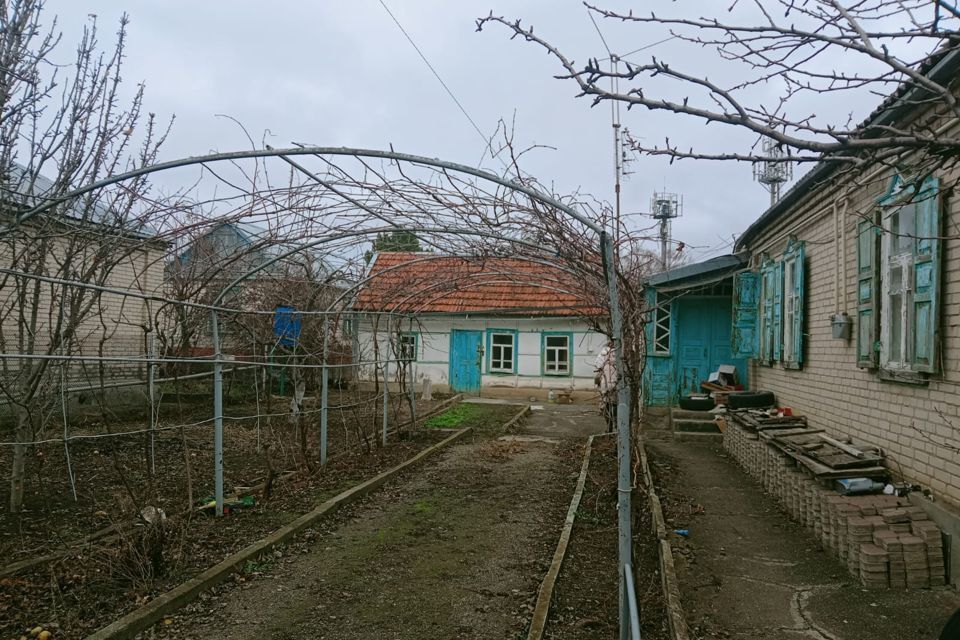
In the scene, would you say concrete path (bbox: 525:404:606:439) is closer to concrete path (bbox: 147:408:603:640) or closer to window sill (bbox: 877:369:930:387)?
concrete path (bbox: 147:408:603:640)

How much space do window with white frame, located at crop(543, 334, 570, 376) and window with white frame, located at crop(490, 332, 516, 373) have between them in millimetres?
1001

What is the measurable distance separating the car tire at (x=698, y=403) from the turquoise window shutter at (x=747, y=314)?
43.7 inches

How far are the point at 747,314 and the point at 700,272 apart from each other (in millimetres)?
1231

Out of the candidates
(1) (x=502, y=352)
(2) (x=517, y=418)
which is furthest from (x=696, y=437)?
(1) (x=502, y=352)

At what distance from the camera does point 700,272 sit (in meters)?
12.2

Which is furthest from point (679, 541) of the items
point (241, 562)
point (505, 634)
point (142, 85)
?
point (142, 85)

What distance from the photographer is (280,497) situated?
7.38m

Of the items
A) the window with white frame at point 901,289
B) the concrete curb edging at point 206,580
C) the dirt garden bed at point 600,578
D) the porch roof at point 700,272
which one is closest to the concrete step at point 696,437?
the porch roof at point 700,272

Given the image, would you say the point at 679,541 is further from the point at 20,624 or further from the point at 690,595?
the point at 20,624

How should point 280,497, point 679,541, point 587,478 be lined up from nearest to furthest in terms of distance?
point 679,541 → point 280,497 → point 587,478

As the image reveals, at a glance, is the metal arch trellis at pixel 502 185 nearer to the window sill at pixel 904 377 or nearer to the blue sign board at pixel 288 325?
the window sill at pixel 904 377

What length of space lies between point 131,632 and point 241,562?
49.0 inches

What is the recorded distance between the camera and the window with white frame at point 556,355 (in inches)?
800

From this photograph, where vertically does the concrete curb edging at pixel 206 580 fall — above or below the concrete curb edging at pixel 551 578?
above
